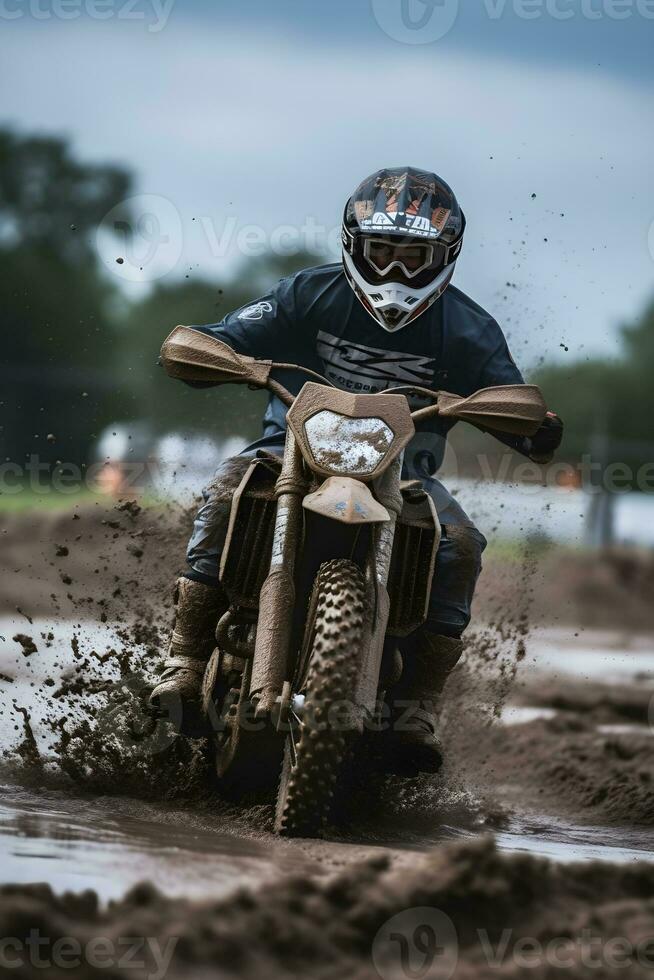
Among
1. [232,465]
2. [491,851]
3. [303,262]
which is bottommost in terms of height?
[491,851]

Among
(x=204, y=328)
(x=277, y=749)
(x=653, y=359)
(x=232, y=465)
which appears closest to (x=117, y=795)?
(x=277, y=749)

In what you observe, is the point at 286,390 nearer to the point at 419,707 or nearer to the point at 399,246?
the point at 399,246

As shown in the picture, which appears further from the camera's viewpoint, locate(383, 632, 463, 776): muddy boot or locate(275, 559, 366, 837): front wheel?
locate(383, 632, 463, 776): muddy boot

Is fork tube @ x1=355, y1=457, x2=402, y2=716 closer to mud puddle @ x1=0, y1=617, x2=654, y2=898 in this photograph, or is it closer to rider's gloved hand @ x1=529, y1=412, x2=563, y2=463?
mud puddle @ x1=0, y1=617, x2=654, y2=898

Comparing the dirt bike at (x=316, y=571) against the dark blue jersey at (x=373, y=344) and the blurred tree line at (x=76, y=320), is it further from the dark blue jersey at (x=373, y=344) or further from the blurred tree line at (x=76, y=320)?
the blurred tree line at (x=76, y=320)

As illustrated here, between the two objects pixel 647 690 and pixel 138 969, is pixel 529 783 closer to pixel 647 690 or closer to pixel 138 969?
pixel 647 690

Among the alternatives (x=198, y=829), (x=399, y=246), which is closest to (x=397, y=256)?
(x=399, y=246)

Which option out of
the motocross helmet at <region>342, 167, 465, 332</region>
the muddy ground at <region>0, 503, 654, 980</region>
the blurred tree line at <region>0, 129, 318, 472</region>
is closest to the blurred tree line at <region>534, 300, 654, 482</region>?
the blurred tree line at <region>0, 129, 318, 472</region>

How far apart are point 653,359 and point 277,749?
4332cm

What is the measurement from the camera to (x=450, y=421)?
19.0ft

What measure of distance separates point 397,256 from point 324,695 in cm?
181

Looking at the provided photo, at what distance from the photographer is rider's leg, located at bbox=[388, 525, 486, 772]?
5.56 metres

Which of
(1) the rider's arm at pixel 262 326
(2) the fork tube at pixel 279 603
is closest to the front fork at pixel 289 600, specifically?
(2) the fork tube at pixel 279 603

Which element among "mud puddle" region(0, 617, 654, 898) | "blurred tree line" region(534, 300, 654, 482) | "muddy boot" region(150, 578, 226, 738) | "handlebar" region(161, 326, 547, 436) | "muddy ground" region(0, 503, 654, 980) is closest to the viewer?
"muddy ground" region(0, 503, 654, 980)
